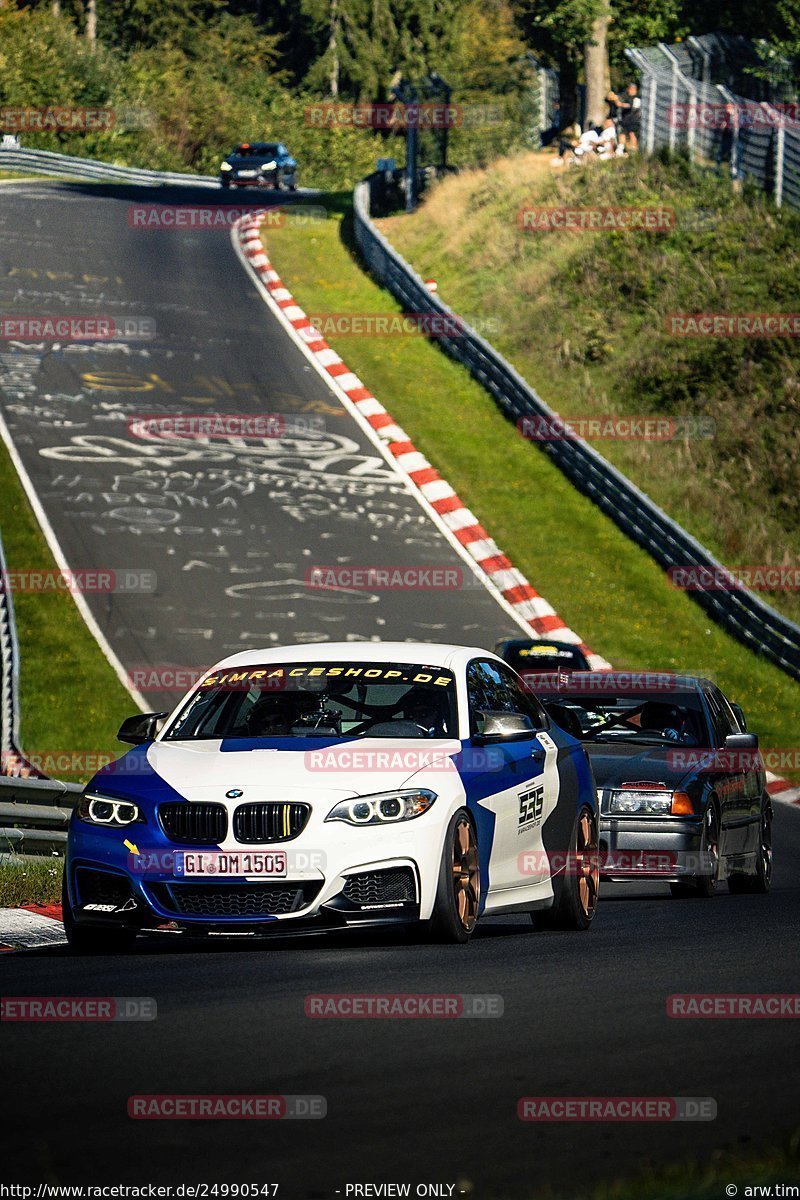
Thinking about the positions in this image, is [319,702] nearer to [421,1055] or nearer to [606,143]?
[421,1055]

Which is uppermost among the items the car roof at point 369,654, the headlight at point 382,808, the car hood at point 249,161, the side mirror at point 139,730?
the car roof at point 369,654

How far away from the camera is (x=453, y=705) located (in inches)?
380

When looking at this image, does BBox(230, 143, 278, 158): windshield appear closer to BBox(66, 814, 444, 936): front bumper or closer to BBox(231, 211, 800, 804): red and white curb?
BBox(231, 211, 800, 804): red and white curb

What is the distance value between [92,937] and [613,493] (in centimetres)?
2128

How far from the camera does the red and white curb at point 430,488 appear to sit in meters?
25.7

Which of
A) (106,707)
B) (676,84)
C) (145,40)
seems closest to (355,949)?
(106,707)

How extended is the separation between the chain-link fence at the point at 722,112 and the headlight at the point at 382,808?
104ft

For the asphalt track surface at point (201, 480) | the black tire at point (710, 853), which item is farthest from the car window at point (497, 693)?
the asphalt track surface at point (201, 480)

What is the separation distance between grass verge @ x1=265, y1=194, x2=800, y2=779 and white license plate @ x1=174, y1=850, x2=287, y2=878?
44.1 feet

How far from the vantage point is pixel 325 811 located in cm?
859

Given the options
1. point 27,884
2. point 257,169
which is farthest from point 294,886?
point 257,169

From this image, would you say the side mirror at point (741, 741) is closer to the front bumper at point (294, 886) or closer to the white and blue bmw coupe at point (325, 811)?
the white and blue bmw coupe at point (325, 811)

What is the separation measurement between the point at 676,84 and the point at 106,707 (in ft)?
80.5

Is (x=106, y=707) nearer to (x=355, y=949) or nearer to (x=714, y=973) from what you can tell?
(x=355, y=949)
